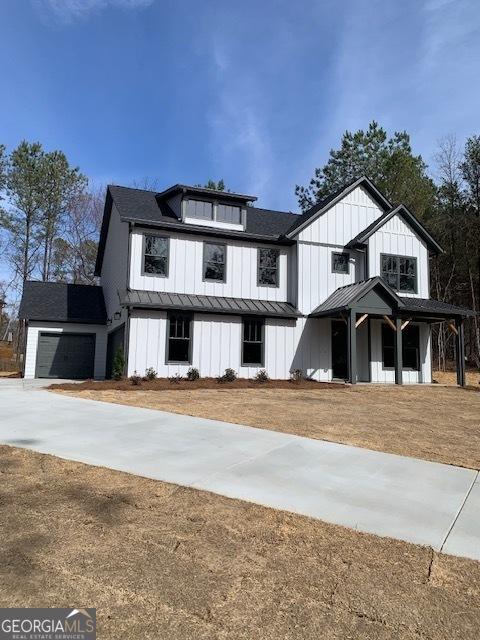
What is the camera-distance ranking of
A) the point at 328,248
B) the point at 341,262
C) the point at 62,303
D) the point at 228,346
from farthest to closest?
1. the point at 62,303
2. the point at 341,262
3. the point at 328,248
4. the point at 228,346

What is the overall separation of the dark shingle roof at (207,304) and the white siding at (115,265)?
52.9 inches

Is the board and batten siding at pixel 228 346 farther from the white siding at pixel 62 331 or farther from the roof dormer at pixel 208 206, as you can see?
the white siding at pixel 62 331

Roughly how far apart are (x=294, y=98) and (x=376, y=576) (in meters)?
14.5

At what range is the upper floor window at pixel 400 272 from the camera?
67.1ft

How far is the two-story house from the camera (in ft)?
57.7

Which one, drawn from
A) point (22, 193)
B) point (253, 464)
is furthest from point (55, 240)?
point (253, 464)

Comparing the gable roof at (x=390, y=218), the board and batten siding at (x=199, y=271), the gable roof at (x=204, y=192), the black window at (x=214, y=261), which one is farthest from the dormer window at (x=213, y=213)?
the gable roof at (x=390, y=218)

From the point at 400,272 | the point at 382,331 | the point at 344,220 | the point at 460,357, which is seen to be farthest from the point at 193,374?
the point at 460,357

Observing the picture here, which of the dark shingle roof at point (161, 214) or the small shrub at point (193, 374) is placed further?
the dark shingle roof at point (161, 214)

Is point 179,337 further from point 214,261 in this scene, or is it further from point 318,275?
point 318,275

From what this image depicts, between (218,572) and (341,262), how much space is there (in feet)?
60.0

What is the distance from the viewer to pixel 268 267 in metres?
19.8

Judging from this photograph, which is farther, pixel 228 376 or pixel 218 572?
pixel 228 376

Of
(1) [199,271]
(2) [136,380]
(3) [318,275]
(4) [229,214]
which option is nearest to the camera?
(2) [136,380]
